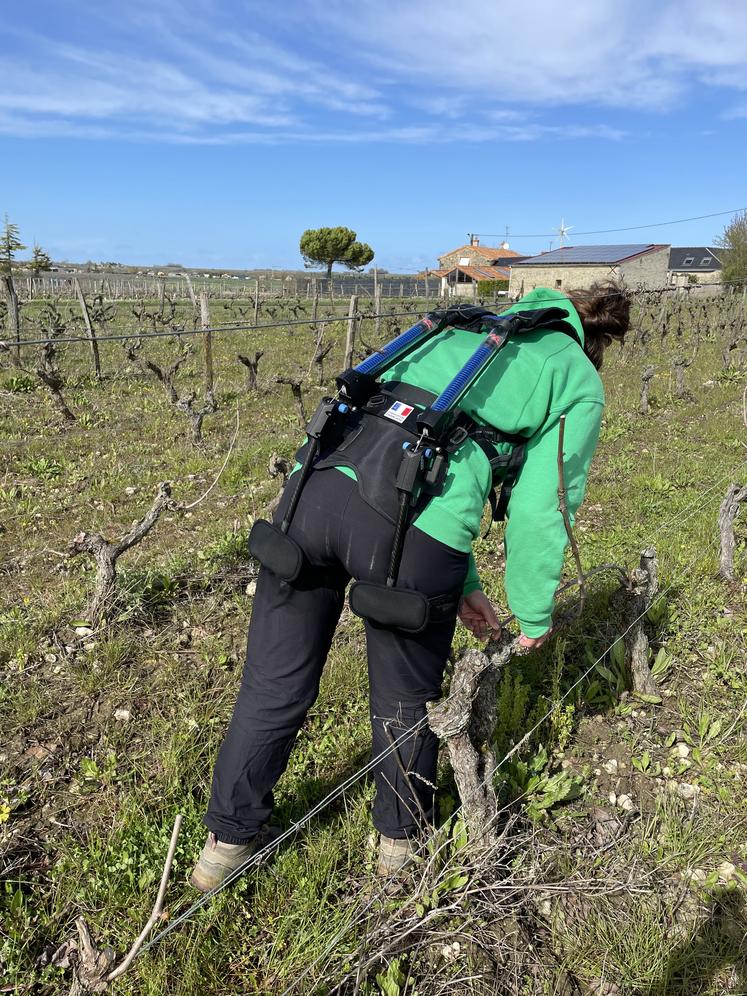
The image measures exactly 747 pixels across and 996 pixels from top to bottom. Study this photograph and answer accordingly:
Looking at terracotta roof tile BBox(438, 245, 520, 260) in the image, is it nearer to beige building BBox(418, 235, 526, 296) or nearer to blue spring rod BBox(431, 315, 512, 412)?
beige building BBox(418, 235, 526, 296)

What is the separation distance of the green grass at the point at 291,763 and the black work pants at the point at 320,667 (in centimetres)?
37

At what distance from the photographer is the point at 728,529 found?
415 centimetres

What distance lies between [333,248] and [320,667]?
258ft

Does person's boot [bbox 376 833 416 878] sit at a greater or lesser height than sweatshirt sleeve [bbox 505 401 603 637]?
lesser

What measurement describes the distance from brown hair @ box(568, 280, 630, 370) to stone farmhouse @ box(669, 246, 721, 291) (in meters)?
66.5

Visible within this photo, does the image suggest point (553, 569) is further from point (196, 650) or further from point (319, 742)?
A: point (196, 650)

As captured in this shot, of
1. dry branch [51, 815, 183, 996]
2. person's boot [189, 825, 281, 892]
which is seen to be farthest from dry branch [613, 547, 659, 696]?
dry branch [51, 815, 183, 996]

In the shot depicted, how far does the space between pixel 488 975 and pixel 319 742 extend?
47.6 inches

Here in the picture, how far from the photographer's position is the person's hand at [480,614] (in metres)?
2.37

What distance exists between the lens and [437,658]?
2.02m

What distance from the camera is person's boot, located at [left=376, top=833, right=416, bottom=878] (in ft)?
7.25

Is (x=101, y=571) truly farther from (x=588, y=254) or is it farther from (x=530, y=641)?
(x=588, y=254)

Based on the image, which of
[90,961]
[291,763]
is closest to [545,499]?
[291,763]

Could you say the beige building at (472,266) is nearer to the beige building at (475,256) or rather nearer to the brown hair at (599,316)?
the beige building at (475,256)
